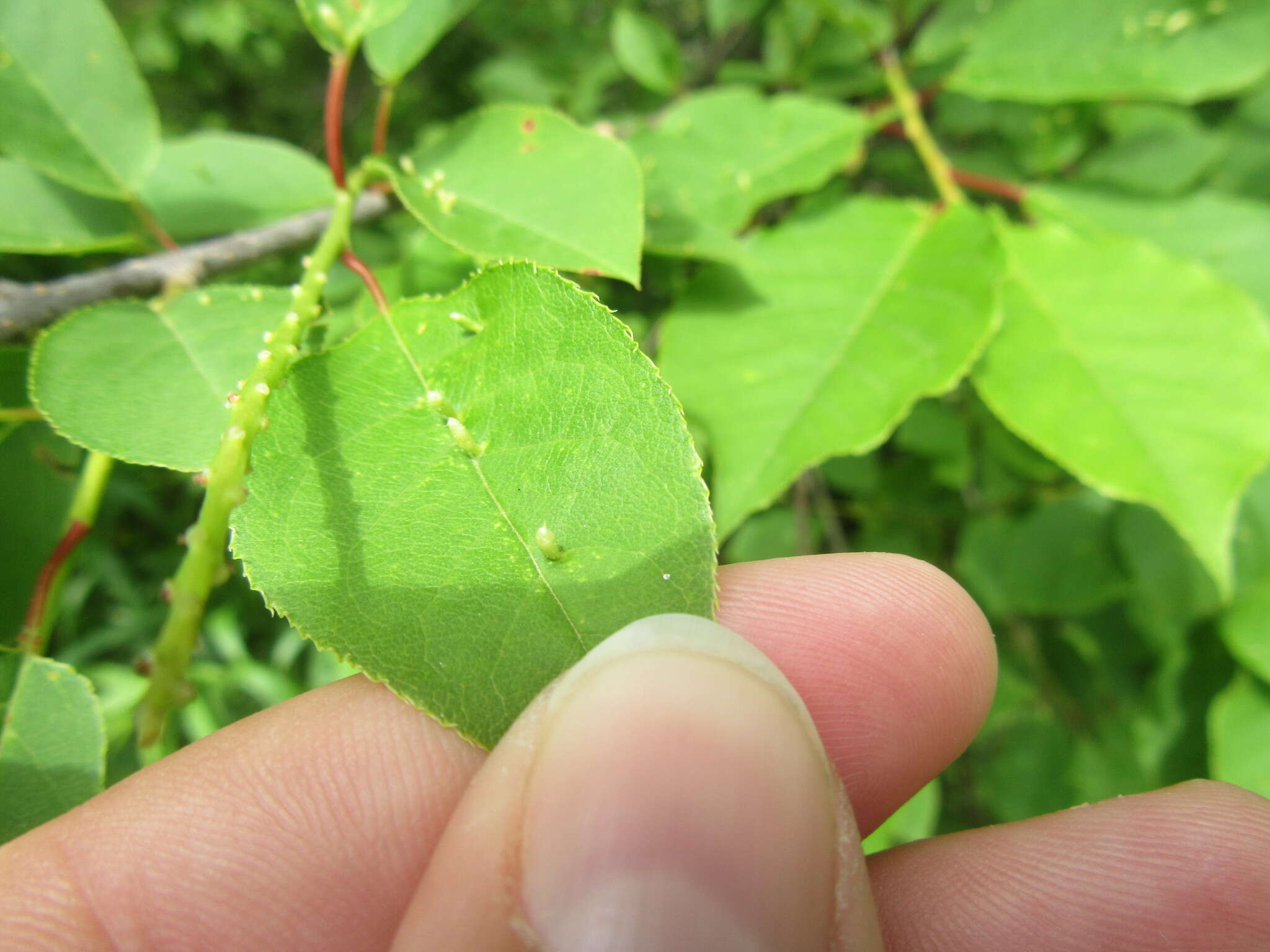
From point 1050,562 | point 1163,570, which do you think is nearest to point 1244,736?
point 1163,570

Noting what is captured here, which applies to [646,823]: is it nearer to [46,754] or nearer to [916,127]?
[46,754]

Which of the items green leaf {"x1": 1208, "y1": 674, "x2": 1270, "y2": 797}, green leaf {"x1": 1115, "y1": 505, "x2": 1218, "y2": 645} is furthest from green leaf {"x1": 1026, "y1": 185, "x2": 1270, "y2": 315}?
green leaf {"x1": 1208, "y1": 674, "x2": 1270, "y2": 797}

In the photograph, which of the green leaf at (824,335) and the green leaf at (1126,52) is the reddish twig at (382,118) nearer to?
the green leaf at (824,335)

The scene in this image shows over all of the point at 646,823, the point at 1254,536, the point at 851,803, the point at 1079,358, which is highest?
the point at 1079,358

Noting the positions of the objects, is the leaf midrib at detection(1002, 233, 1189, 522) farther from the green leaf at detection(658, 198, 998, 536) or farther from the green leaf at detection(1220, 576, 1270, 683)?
the green leaf at detection(1220, 576, 1270, 683)

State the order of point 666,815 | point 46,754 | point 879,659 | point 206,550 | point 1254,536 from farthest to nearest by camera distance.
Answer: point 1254,536 → point 879,659 → point 46,754 → point 666,815 → point 206,550

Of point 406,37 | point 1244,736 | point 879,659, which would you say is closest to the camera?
point 406,37

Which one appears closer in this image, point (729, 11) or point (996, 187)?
point (996, 187)
